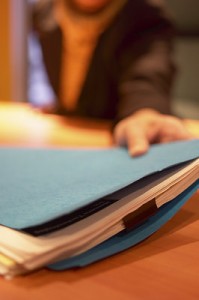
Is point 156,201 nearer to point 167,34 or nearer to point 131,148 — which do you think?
point 131,148

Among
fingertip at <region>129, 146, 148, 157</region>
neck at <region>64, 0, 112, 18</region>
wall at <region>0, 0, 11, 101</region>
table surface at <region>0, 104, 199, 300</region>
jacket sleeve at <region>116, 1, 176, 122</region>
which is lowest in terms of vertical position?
wall at <region>0, 0, 11, 101</region>

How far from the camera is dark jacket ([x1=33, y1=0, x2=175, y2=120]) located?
3.10 ft

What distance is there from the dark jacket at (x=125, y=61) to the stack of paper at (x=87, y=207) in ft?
1.29

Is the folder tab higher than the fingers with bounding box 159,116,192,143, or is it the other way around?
the folder tab

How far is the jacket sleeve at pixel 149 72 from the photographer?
838mm

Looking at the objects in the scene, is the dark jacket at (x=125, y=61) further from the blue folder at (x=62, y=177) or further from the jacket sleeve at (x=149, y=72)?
the blue folder at (x=62, y=177)

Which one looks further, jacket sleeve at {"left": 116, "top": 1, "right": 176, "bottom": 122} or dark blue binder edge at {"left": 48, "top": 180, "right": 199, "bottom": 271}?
jacket sleeve at {"left": 116, "top": 1, "right": 176, "bottom": 122}

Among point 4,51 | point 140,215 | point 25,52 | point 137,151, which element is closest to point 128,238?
point 140,215

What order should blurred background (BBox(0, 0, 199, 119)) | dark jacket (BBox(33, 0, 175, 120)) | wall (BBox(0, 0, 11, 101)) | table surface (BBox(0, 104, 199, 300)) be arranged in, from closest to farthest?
table surface (BBox(0, 104, 199, 300)) < dark jacket (BBox(33, 0, 175, 120)) < blurred background (BBox(0, 0, 199, 119)) < wall (BBox(0, 0, 11, 101))

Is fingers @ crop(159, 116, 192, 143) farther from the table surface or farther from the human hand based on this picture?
the table surface

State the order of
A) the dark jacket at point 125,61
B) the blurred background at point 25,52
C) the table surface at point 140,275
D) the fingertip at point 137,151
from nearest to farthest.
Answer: the table surface at point 140,275 → the fingertip at point 137,151 → the dark jacket at point 125,61 → the blurred background at point 25,52

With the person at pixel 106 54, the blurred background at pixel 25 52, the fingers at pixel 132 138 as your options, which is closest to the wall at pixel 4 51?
the blurred background at pixel 25 52

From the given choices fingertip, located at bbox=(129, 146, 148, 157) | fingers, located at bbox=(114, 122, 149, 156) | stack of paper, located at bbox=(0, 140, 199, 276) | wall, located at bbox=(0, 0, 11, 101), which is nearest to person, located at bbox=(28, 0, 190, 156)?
fingers, located at bbox=(114, 122, 149, 156)

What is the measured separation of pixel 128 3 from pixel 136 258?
2.63ft
